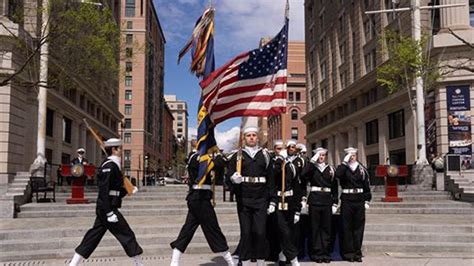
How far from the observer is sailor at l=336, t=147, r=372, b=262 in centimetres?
920

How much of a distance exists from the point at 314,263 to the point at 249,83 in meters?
3.63

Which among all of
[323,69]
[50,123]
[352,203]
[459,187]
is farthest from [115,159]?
[323,69]

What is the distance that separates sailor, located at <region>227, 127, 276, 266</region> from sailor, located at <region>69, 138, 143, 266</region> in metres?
1.78

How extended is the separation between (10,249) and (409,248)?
849 centimetres

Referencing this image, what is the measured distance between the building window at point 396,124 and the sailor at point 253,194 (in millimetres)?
30932

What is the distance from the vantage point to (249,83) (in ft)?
29.9

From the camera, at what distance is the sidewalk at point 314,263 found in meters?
8.91

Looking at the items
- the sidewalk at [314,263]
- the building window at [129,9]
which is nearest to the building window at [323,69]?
the building window at [129,9]

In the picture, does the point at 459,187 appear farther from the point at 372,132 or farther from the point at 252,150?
the point at 372,132

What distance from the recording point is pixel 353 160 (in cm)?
949

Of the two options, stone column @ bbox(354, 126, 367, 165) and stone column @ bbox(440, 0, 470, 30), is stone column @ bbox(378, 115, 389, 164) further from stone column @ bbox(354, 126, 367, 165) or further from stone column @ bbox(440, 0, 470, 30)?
stone column @ bbox(440, 0, 470, 30)

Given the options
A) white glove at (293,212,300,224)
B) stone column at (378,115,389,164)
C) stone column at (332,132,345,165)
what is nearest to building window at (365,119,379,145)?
stone column at (378,115,389,164)

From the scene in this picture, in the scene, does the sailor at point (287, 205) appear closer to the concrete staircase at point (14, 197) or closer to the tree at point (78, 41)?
the concrete staircase at point (14, 197)

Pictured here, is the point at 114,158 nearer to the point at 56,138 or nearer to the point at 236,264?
the point at 236,264
